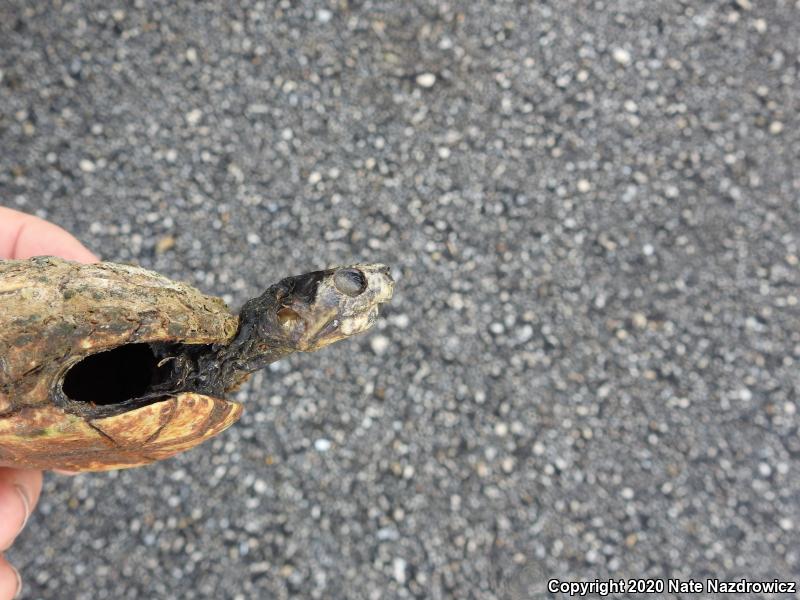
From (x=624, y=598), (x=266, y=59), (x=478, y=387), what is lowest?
(x=624, y=598)

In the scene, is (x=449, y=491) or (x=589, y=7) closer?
(x=449, y=491)

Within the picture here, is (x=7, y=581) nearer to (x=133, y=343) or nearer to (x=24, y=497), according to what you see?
(x=24, y=497)

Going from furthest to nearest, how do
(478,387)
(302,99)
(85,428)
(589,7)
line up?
(589,7) < (302,99) < (478,387) < (85,428)

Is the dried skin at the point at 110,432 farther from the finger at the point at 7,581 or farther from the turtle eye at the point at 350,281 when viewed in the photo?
the finger at the point at 7,581

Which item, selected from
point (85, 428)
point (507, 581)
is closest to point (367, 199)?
point (507, 581)

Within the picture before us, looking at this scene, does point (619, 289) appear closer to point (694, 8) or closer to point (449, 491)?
point (449, 491)
